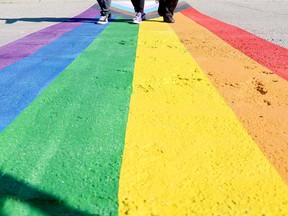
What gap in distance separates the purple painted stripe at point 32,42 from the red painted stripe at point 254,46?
9.73 feet

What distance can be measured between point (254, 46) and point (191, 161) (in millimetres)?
3612

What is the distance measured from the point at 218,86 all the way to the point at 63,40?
329cm

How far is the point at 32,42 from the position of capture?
559cm

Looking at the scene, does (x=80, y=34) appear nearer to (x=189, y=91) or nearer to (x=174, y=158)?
(x=189, y=91)

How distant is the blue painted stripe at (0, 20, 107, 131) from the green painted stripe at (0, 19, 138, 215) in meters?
0.13

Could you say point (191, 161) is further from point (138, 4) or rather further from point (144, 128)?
point (138, 4)

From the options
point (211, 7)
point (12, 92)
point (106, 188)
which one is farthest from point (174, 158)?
point (211, 7)

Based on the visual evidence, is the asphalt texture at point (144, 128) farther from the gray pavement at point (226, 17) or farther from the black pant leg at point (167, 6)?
the black pant leg at point (167, 6)

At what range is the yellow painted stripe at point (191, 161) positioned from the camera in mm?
1661

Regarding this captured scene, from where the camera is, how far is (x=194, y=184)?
71.2 inches

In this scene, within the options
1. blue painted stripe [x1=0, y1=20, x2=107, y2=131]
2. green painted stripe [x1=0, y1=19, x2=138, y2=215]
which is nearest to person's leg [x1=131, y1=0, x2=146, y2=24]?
blue painted stripe [x1=0, y1=20, x2=107, y2=131]

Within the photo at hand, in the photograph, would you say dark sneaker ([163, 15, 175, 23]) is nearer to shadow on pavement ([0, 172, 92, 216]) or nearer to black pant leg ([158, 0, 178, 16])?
black pant leg ([158, 0, 178, 16])

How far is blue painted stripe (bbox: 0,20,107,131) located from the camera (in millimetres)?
2938

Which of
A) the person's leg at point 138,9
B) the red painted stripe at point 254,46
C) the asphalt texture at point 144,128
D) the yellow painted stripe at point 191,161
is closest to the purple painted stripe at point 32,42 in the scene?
the asphalt texture at point 144,128
